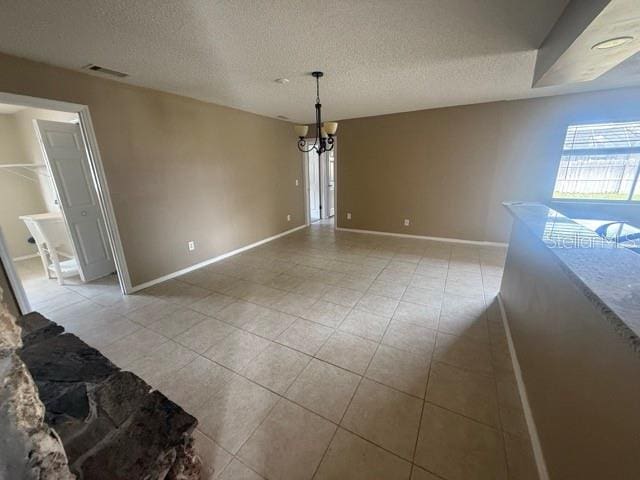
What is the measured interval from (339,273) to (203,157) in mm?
2558

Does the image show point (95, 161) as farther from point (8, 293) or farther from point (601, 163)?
point (601, 163)

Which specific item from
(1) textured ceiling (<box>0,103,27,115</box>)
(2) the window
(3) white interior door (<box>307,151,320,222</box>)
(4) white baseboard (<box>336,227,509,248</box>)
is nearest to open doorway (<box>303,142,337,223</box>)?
(3) white interior door (<box>307,151,320,222</box>)

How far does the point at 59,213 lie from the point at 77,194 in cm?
70

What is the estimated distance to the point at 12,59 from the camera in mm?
2041

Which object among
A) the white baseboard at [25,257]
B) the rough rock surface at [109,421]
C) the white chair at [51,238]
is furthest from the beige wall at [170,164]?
the white baseboard at [25,257]

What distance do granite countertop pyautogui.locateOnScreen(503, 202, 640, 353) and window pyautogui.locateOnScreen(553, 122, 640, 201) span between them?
305 cm

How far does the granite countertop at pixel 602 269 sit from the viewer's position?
65cm

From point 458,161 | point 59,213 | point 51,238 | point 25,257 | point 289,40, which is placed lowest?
point 25,257

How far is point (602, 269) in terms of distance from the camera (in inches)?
36.2

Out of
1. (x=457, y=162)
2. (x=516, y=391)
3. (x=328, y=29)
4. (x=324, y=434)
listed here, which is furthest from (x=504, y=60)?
(x=324, y=434)

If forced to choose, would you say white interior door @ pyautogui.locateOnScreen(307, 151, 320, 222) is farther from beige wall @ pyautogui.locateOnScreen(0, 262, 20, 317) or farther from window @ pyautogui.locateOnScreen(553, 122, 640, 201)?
beige wall @ pyautogui.locateOnScreen(0, 262, 20, 317)

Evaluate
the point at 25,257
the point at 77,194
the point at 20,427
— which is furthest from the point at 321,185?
the point at 20,427

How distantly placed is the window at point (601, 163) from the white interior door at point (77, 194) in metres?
6.47

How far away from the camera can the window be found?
11.0 ft
